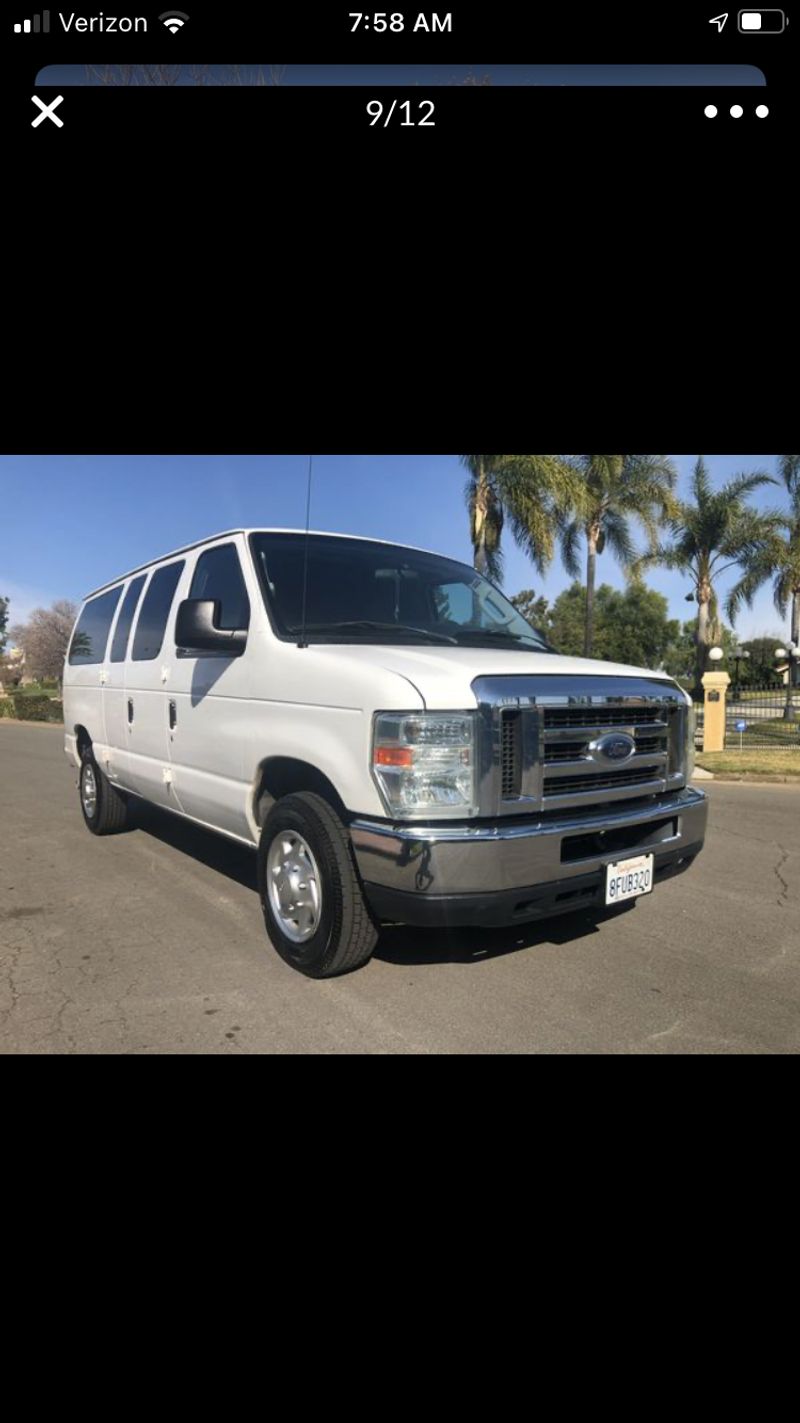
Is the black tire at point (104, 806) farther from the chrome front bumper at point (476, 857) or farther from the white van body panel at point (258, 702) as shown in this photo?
the chrome front bumper at point (476, 857)

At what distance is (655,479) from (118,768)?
1673 centimetres

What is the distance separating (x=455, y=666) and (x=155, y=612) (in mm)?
3070

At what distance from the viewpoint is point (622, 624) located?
2044 inches

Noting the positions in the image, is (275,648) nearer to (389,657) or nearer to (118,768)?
(389,657)

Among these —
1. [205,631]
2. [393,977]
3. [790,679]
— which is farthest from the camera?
[790,679]

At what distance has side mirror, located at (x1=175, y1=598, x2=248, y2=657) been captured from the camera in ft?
11.9

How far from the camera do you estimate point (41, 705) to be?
1162 inches

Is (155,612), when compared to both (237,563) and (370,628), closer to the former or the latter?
(237,563)

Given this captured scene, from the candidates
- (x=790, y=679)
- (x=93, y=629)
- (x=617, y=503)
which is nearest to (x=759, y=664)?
(x=790, y=679)
